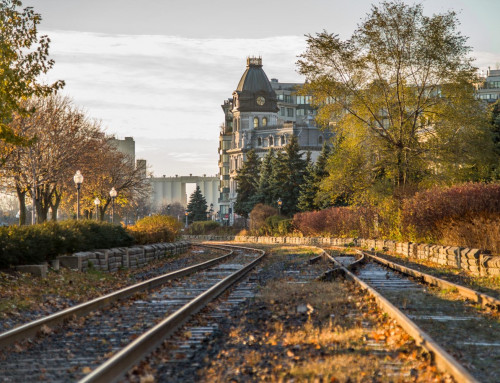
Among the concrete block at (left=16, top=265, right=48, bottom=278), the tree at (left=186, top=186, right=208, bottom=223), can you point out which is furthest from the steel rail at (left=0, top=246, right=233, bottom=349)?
the tree at (left=186, top=186, right=208, bottom=223)

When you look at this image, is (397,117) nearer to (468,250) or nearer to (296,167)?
(468,250)

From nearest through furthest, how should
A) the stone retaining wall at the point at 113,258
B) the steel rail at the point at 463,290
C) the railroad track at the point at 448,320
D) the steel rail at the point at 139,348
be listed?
the steel rail at the point at 139,348, the railroad track at the point at 448,320, the steel rail at the point at 463,290, the stone retaining wall at the point at 113,258

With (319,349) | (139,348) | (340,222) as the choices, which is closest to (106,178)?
(340,222)

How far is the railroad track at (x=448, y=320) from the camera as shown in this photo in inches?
→ 291

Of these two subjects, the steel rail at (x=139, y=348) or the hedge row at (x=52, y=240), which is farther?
the hedge row at (x=52, y=240)

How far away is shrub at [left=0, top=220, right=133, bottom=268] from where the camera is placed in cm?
1834

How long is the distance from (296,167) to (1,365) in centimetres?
7457

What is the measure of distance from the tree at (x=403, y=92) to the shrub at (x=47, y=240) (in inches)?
740

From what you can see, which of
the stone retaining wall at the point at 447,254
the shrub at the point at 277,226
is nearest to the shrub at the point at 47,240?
the stone retaining wall at the point at 447,254

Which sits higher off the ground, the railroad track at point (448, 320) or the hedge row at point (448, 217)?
the hedge row at point (448, 217)

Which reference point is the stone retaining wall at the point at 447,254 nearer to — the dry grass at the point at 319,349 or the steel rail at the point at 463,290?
the steel rail at the point at 463,290

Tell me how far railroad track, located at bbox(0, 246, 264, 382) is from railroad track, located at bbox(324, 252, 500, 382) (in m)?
3.08

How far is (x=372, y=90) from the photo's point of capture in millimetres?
41750

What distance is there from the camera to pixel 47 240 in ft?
65.7
